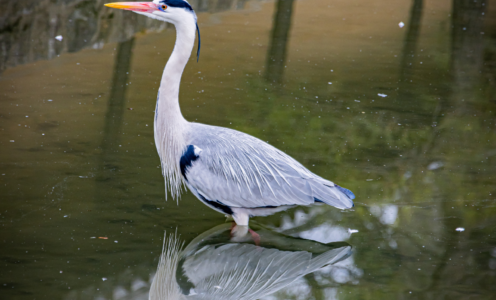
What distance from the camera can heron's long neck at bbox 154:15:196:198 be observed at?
14.4 ft

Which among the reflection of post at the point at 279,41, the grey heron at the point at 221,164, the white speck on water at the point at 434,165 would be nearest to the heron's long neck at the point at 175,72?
the grey heron at the point at 221,164

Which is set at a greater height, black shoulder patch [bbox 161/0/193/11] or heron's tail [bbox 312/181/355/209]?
black shoulder patch [bbox 161/0/193/11]

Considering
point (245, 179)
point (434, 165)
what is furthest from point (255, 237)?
point (434, 165)

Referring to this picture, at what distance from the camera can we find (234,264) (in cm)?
420

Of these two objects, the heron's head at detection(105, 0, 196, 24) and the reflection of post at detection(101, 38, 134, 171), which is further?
the reflection of post at detection(101, 38, 134, 171)

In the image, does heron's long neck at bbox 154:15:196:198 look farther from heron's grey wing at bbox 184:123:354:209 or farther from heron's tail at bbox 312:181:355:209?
heron's tail at bbox 312:181:355:209

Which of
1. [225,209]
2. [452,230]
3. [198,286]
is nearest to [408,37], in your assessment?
[452,230]

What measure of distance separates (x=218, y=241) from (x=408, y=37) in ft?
26.5

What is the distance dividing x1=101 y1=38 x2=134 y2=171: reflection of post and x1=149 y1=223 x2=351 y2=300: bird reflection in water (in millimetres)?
1627

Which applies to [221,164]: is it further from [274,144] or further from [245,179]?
[274,144]

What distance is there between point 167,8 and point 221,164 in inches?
49.8

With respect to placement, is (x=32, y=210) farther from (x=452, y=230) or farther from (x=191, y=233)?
(x=452, y=230)

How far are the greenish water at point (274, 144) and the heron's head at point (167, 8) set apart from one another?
1590 millimetres

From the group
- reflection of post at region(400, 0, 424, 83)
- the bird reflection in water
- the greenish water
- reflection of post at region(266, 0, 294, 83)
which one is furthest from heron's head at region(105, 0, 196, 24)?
reflection of post at region(400, 0, 424, 83)
